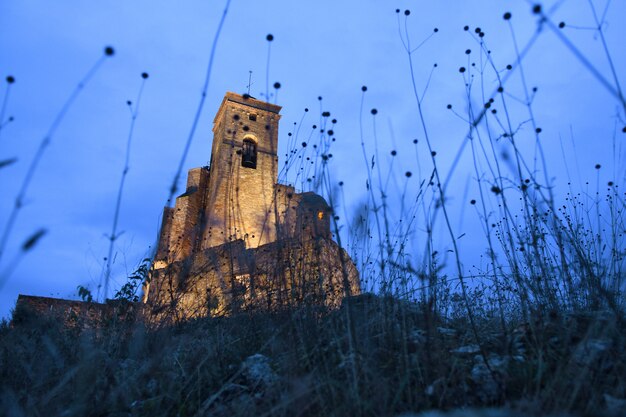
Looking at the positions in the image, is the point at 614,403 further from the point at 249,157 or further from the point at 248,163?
the point at 249,157

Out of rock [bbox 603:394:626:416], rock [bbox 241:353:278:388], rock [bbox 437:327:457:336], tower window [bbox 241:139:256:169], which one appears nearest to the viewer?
rock [bbox 603:394:626:416]

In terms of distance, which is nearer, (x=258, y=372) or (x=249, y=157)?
(x=258, y=372)

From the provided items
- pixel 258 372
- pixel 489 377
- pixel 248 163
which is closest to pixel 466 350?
pixel 489 377

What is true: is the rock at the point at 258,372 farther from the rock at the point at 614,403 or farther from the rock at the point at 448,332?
the rock at the point at 614,403

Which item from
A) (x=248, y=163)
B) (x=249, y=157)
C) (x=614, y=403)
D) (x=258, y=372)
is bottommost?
(x=614, y=403)

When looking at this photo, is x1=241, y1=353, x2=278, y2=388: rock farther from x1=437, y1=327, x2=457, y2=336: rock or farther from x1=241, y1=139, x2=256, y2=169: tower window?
x1=241, y1=139, x2=256, y2=169: tower window

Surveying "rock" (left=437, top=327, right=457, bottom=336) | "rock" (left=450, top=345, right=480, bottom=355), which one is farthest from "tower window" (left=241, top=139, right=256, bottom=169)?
"rock" (left=450, top=345, right=480, bottom=355)

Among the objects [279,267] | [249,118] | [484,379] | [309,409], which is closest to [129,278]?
[279,267]

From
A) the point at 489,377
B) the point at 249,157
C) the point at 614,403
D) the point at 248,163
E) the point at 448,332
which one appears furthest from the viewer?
the point at 249,157

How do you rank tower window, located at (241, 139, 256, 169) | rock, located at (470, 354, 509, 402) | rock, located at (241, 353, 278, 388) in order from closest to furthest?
rock, located at (470, 354, 509, 402) < rock, located at (241, 353, 278, 388) < tower window, located at (241, 139, 256, 169)

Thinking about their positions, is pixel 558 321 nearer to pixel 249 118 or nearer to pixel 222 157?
pixel 222 157

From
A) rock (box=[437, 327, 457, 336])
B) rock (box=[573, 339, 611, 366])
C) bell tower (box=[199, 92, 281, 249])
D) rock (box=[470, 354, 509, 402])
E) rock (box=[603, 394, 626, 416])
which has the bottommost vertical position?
rock (box=[603, 394, 626, 416])

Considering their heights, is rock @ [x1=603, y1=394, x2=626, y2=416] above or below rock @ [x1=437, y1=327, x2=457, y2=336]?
below

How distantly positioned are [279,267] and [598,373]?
182cm
